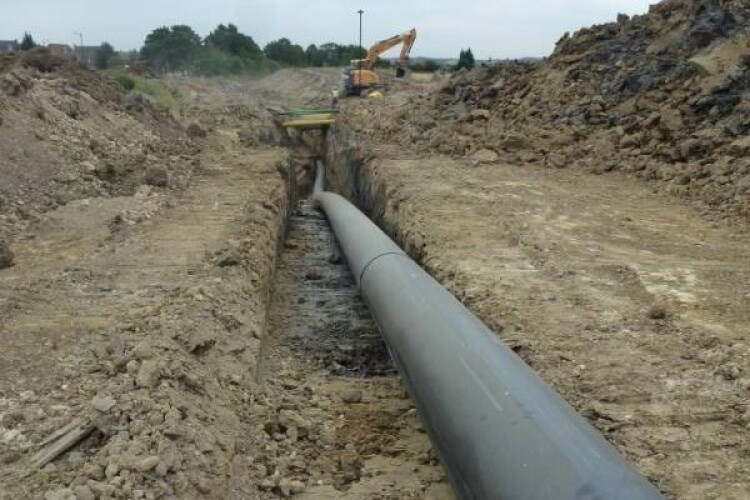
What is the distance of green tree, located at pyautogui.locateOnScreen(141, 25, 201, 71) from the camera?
2559 inches

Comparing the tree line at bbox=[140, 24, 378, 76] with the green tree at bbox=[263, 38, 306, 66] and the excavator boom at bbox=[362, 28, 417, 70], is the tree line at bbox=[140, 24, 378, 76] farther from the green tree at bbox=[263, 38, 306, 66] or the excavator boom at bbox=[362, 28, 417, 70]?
the excavator boom at bbox=[362, 28, 417, 70]

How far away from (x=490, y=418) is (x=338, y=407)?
240 cm

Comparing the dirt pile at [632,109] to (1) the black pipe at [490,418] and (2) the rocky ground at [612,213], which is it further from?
(1) the black pipe at [490,418]

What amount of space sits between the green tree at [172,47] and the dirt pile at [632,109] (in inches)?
2061

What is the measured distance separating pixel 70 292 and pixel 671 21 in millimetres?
13183

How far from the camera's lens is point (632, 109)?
12797mm

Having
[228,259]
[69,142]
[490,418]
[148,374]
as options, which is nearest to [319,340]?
[228,259]

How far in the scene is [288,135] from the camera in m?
24.2

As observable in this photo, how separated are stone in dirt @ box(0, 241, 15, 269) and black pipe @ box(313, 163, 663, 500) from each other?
3.71 metres

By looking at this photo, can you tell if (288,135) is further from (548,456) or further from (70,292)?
(548,456)

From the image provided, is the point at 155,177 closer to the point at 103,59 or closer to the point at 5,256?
the point at 5,256

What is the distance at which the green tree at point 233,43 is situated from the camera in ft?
226

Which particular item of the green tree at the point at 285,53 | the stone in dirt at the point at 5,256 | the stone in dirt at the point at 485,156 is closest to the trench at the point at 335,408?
the stone in dirt at the point at 5,256

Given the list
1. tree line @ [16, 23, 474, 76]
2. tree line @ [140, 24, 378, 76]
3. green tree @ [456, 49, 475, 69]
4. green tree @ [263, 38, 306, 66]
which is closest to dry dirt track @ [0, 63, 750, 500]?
green tree @ [456, 49, 475, 69]
